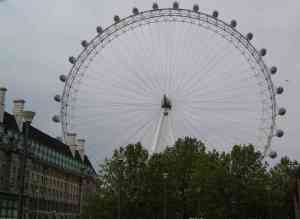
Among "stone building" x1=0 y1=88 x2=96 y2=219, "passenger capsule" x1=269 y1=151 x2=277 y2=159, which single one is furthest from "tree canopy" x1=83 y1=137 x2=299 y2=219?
"stone building" x1=0 y1=88 x2=96 y2=219

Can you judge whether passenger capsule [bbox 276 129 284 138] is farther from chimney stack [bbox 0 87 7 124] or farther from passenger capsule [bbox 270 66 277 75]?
chimney stack [bbox 0 87 7 124]

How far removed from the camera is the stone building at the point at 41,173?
74.9 m

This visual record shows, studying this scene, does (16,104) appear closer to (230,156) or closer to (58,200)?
(58,200)

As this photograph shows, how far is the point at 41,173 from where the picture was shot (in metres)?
91.3

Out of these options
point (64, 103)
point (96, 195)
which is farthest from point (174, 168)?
point (64, 103)

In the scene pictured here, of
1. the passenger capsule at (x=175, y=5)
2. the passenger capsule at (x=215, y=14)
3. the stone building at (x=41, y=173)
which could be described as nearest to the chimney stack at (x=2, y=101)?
the stone building at (x=41, y=173)

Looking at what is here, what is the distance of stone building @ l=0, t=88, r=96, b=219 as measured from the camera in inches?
2950

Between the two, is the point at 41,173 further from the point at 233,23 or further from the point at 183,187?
the point at 233,23

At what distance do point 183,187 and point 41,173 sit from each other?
101 ft

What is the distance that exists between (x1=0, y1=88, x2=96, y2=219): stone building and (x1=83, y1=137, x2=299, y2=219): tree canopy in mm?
9069

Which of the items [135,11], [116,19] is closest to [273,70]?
[135,11]

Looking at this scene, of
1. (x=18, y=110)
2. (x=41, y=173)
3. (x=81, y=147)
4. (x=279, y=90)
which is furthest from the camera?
(x=81, y=147)

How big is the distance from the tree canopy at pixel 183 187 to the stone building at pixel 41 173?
907 cm

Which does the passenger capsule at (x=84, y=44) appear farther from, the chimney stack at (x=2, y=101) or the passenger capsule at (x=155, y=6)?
Answer: the chimney stack at (x=2, y=101)
